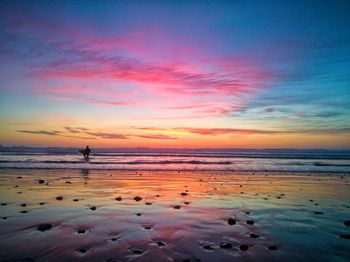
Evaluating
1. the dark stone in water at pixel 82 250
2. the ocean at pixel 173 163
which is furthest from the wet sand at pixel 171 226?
the ocean at pixel 173 163

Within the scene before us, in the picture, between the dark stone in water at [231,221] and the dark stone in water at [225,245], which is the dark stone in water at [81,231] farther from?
the dark stone in water at [231,221]

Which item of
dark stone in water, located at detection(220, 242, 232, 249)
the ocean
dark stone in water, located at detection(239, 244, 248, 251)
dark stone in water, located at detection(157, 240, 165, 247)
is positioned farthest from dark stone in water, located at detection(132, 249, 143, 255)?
the ocean

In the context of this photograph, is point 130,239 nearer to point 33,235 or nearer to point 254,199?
point 33,235

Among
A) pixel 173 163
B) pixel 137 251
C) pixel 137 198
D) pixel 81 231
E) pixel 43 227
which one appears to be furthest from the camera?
pixel 173 163

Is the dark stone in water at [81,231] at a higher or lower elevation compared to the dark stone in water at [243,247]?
A: higher

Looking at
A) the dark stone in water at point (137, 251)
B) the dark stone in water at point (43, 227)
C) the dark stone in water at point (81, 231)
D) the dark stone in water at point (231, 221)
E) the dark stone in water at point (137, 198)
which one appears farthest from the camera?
the dark stone in water at point (137, 198)

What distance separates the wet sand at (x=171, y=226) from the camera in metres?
7.01

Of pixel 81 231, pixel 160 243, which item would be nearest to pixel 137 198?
pixel 81 231

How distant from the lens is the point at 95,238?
26.4ft

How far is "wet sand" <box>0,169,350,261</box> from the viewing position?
7.01 meters

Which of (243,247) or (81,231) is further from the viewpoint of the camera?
(81,231)

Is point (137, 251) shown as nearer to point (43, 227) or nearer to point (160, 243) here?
point (160, 243)

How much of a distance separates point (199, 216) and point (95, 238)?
163 inches

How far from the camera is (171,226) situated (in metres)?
9.35
